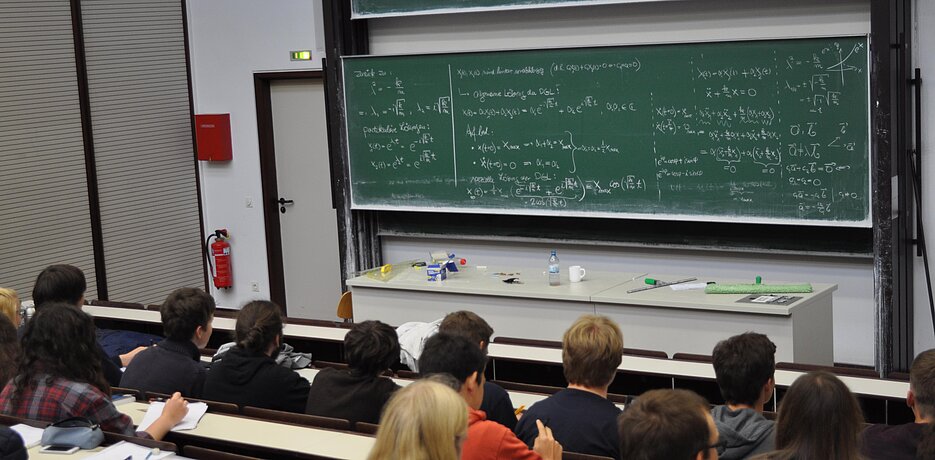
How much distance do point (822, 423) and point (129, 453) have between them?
200cm

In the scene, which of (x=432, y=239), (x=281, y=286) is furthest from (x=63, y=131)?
(x=432, y=239)

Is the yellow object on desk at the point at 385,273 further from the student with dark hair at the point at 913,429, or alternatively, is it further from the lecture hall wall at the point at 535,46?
the student with dark hair at the point at 913,429

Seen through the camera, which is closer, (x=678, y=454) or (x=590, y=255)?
(x=678, y=454)

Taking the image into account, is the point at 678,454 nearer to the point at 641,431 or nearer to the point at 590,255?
the point at 641,431

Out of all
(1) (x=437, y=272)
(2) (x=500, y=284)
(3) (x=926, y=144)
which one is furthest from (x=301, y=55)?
(3) (x=926, y=144)

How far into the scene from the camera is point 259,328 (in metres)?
3.96

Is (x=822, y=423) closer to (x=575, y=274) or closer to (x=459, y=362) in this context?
(x=459, y=362)

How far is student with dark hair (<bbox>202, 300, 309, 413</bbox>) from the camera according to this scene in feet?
13.0

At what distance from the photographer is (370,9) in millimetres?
7699

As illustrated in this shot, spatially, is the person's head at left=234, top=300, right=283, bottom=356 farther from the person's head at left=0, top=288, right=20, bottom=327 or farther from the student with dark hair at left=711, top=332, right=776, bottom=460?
the student with dark hair at left=711, top=332, right=776, bottom=460

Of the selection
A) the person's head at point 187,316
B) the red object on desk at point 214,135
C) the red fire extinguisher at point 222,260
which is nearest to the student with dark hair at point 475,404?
the person's head at point 187,316

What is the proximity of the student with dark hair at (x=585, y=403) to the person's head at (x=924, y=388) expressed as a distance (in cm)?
83

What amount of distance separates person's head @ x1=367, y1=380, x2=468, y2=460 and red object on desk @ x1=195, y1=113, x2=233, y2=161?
704 cm

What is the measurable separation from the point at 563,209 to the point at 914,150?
2.24 m
